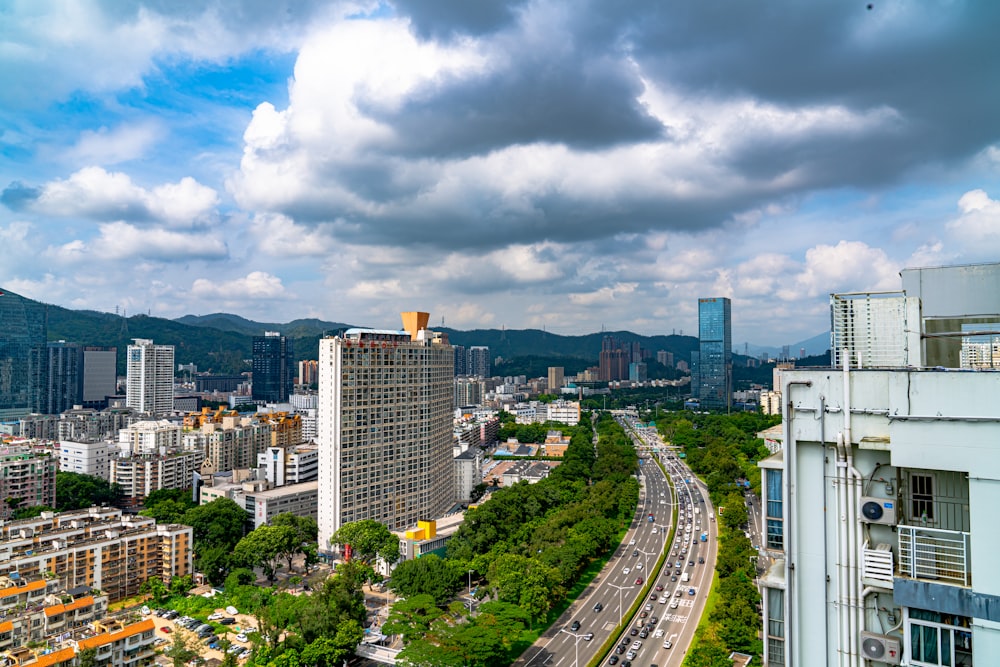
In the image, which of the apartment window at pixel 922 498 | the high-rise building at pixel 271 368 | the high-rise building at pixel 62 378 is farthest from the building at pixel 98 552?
the high-rise building at pixel 271 368

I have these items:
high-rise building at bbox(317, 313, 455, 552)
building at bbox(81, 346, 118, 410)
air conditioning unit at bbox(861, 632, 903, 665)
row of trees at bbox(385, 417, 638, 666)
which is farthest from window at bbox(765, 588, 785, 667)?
building at bbox(81, 346, 118, 410)

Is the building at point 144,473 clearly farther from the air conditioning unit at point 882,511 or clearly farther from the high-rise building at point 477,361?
the high-rise building at point 477,361

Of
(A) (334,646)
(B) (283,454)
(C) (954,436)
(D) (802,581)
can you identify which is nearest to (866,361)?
(C) (954,436)

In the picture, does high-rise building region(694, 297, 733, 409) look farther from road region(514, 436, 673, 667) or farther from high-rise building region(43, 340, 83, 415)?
high-rise building region(43, 340, 83, 415)

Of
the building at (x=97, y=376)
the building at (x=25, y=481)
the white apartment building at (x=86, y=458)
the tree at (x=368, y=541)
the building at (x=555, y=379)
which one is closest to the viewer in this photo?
the tree at (x=368, y=541)

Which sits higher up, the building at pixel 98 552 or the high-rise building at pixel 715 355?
the high-rise building at pixel 715 355

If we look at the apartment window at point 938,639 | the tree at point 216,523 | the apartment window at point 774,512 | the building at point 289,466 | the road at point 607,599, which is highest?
the apartment window at point 774,512

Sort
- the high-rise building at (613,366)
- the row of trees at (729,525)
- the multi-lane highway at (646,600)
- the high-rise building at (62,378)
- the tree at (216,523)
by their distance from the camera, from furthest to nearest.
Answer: the high-rise building at (613,366)
the high-rise building at (62,378)
the tree at (216,523)
the multi-lane highway at (646,600)
the row of trees at (729,525)
